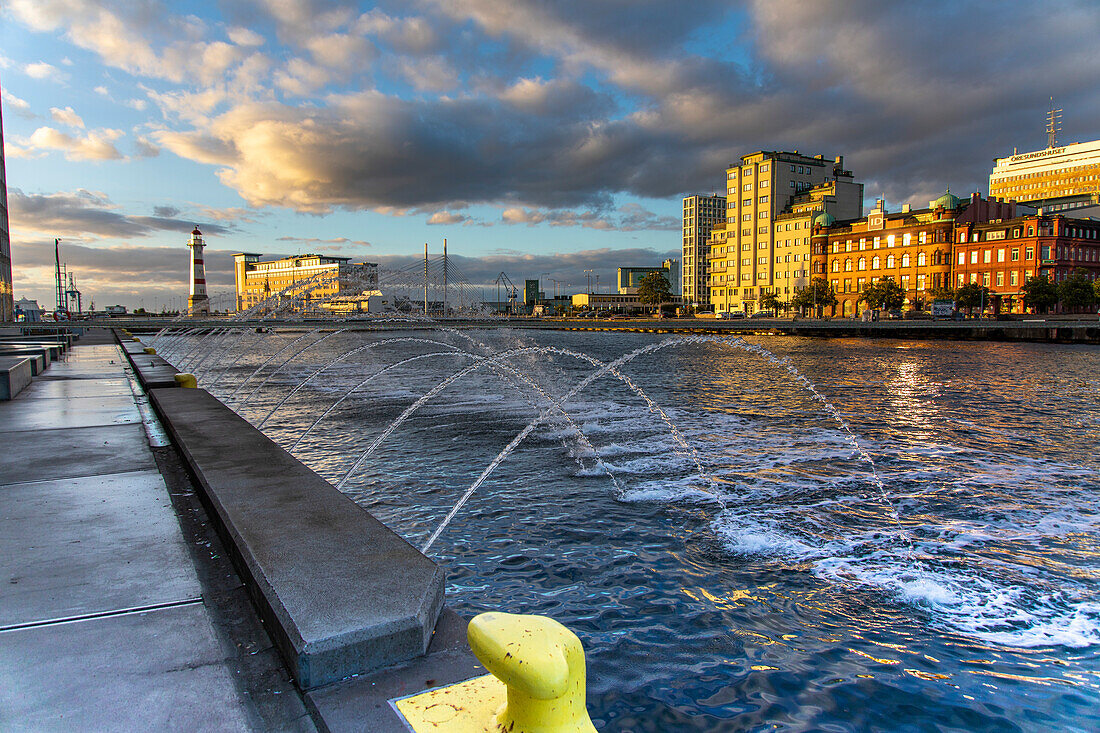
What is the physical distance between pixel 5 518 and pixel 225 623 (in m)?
3.00

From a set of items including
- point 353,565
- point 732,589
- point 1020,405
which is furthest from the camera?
point 1020,405

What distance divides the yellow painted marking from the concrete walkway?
1.43 ft

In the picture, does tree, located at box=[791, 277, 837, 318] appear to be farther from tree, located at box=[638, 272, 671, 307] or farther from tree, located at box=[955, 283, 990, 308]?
tree, located at box=[638, 272, 671, 307]

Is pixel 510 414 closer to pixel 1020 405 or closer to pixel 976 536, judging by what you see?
pixel 976 536

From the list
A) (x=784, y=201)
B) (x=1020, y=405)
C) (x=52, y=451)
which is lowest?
(x=1020, y=405)

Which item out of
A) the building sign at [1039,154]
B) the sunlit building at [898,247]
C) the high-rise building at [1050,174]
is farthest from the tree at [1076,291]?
the building sign at [1039,154]

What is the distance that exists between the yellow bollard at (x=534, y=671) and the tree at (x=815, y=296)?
116854 millimetres

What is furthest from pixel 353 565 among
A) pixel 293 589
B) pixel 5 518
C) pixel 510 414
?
pixel 510 414

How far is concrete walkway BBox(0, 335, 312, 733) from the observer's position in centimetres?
266

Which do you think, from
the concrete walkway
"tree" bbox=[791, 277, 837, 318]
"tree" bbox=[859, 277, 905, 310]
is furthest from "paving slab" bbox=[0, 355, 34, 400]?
"tree" bbox=[791, 277, 837, 318]

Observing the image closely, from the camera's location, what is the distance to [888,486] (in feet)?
32.3

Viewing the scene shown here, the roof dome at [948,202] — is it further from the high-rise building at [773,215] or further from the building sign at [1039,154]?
the building sign at [1039,154]

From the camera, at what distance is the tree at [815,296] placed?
110m

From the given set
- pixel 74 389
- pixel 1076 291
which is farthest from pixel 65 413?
pixel 1076 291
